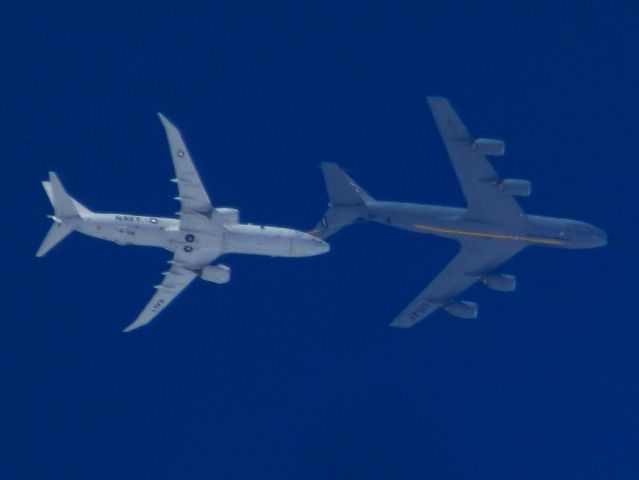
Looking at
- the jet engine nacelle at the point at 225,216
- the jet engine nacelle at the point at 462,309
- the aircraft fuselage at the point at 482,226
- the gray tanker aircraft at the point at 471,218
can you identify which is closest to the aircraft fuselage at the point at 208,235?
the jet engine nacelle at the point at 225,216

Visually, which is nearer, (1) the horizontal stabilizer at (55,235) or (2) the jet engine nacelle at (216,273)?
(1) the horizontal stabilizer at (55,235)

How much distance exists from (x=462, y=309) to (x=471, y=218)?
20.3 feet

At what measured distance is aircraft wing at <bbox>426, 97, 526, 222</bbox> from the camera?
78.9 meters

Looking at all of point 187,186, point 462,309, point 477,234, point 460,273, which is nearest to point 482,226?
point 477,234

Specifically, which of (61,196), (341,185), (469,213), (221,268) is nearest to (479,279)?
(469,213)

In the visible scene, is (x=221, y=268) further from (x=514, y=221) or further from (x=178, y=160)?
(x=514, y=221)

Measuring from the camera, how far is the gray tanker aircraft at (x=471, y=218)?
3140 inches

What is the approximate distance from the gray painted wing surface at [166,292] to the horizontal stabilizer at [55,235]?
22.7ft

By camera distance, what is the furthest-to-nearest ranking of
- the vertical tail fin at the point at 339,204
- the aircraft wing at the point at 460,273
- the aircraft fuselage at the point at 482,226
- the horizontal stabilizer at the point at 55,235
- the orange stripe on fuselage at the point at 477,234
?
the aircraft wing at the point at 460,273 → the vertical tail fin at the point at 339,204 → the orange stripe on fuselage at the point at 477,234 → the aircraft fuselage at the point at 482,226 → the horizontal stabilizer at the point at 55,235

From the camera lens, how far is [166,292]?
3201 inches

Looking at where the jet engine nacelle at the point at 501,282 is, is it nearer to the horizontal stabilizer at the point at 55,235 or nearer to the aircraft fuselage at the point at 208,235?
the aircraft fuselage at the point at 208,235

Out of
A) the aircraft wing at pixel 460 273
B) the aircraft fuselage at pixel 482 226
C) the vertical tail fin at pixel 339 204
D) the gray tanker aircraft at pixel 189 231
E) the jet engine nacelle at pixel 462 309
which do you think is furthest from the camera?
the jet engine nacelle at pixel 462 309

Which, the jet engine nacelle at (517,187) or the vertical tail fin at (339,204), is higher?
the jet engine nacelle at (517,187)

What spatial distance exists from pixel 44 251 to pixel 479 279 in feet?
87.1
